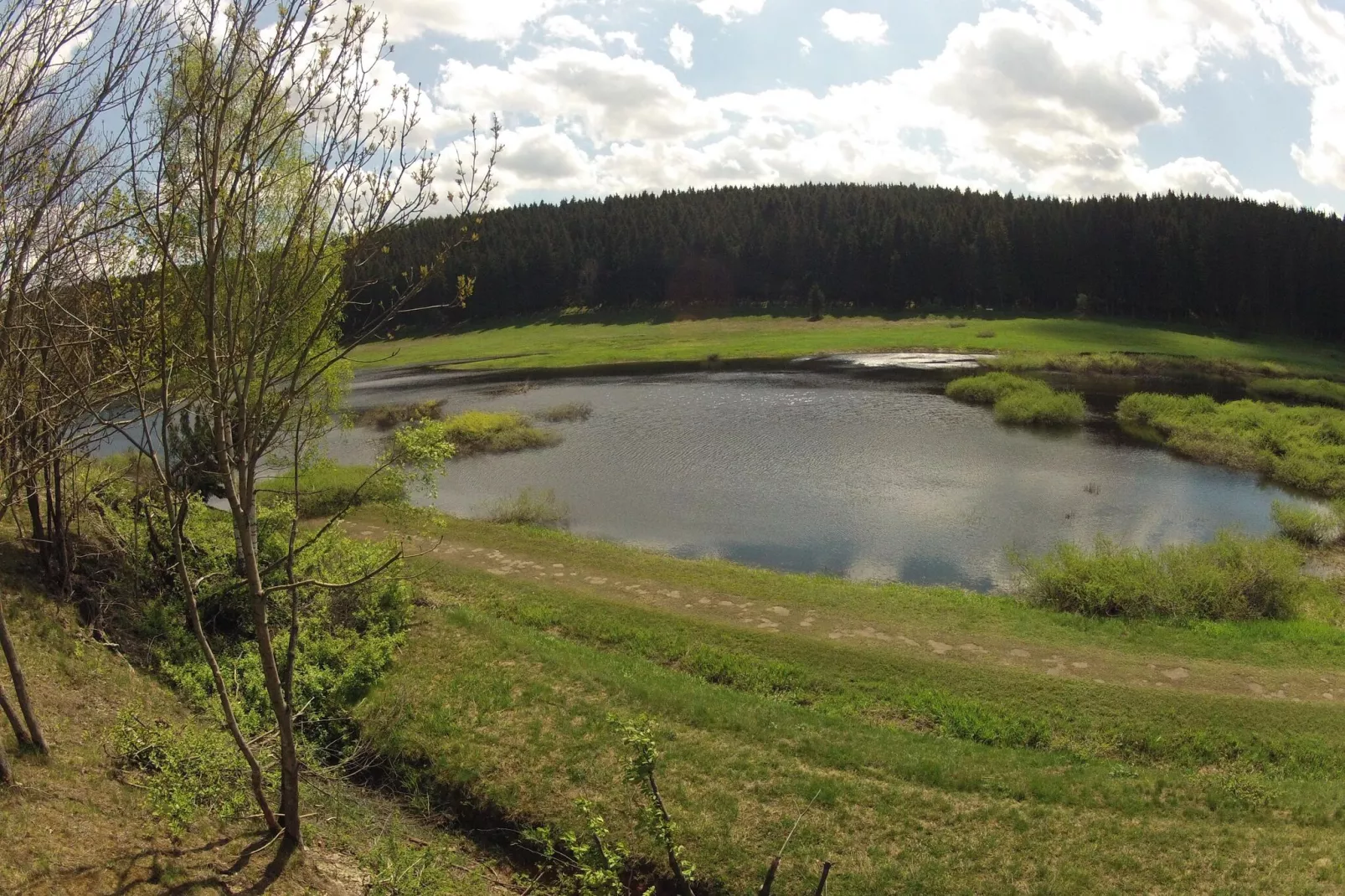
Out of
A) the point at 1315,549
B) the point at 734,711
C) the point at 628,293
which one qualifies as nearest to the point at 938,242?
the point at 628,293

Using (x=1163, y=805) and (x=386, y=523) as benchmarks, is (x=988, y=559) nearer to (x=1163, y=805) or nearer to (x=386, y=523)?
(x=1163, y=805)

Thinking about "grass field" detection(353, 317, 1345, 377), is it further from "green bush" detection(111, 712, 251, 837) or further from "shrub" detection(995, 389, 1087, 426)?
"green bush" detection(111, 712, 251, 837)

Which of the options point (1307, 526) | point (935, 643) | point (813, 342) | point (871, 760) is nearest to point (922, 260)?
point (813, 342)

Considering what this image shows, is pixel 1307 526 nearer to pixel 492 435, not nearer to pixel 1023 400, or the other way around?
pixel 1023 400

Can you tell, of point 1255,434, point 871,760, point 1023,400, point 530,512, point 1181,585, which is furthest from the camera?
point 1023,400

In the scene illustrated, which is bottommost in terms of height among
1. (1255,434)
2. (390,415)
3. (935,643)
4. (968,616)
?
(935,643)

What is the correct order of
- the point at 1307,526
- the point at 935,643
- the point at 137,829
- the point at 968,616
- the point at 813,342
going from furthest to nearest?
the point at 813,342 < the point at 1307,526 < the point at 968,616 < the point at 935,643 < the point at 137,829

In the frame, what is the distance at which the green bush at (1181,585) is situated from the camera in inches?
856

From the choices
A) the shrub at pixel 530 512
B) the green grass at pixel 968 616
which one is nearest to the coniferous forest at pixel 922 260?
the shrub at pixel 530 512

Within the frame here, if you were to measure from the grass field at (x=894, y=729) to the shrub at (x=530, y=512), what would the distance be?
8862mm

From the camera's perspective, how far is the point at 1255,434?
43.9 metres

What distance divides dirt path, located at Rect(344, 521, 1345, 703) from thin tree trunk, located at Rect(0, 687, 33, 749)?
19.0ft

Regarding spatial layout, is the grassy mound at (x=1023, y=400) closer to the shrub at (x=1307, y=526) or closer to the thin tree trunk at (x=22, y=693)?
the shrub at (x=1307, y=526)

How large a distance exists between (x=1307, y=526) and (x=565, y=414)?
38.2 metres
